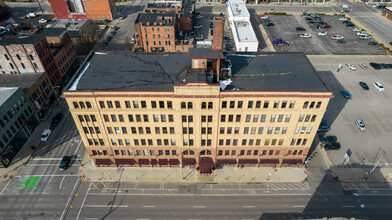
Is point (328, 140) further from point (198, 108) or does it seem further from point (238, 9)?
point (238, 9)

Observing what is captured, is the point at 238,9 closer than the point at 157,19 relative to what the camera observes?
No

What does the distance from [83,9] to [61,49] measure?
261ft

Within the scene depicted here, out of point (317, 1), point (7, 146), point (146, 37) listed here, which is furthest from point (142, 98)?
point (317, 1)

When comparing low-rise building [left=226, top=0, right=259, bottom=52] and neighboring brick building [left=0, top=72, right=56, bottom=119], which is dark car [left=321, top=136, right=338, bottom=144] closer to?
low-rise building [left=226, top=0, right=259, bottom=52]

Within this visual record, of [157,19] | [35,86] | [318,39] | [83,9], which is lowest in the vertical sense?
[318,39]

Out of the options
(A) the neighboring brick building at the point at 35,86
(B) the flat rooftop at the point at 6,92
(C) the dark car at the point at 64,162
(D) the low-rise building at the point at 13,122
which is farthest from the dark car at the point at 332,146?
(B) the flat rooftop at the point at 6,92

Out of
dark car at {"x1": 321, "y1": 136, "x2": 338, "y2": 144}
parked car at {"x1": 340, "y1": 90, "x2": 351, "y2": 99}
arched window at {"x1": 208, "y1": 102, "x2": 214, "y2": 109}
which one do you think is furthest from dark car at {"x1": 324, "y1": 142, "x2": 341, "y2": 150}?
arched window at {"x1": 208, "y1": 102, "x2": 214, "y2": 109}

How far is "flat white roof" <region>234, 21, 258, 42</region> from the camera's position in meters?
116

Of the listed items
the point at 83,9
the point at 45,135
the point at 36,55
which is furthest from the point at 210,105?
the point at 83,9

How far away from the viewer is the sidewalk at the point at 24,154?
65.2 m

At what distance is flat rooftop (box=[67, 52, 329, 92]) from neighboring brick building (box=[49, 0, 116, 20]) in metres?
109

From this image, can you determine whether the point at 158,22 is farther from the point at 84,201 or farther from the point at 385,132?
the point at 385,132

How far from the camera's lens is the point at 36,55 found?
78.2 m

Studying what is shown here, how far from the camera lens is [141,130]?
192 feet
